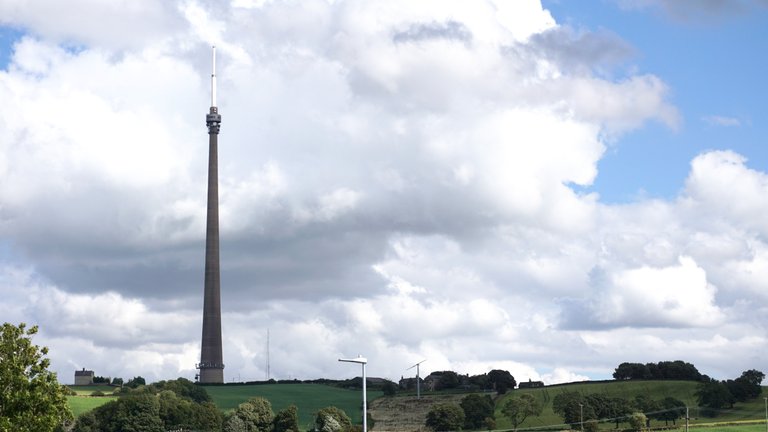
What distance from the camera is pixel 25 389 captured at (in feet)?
274

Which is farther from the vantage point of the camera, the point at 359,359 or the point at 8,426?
the point at 359,359

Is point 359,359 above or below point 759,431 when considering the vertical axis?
above

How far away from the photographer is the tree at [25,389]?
8262cm

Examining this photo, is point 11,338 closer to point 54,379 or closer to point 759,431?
point 54,379

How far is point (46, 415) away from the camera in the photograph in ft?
276

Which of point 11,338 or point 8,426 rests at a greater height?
point 11,338

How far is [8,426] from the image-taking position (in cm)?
8075

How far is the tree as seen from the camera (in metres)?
82.6

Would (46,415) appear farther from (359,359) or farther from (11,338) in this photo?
(359,359)

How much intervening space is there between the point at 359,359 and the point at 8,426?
31.7 metres

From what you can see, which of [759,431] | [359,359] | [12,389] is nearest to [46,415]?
[12,389]

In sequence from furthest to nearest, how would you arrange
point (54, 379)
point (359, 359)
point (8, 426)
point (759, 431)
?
point (759, 431), point (359, 359), point (54, 379), point (8, 426)

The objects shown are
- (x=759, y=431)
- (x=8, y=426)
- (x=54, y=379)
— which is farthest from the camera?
(x=759, y=431)

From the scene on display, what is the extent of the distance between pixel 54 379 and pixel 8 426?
22.3 ft
